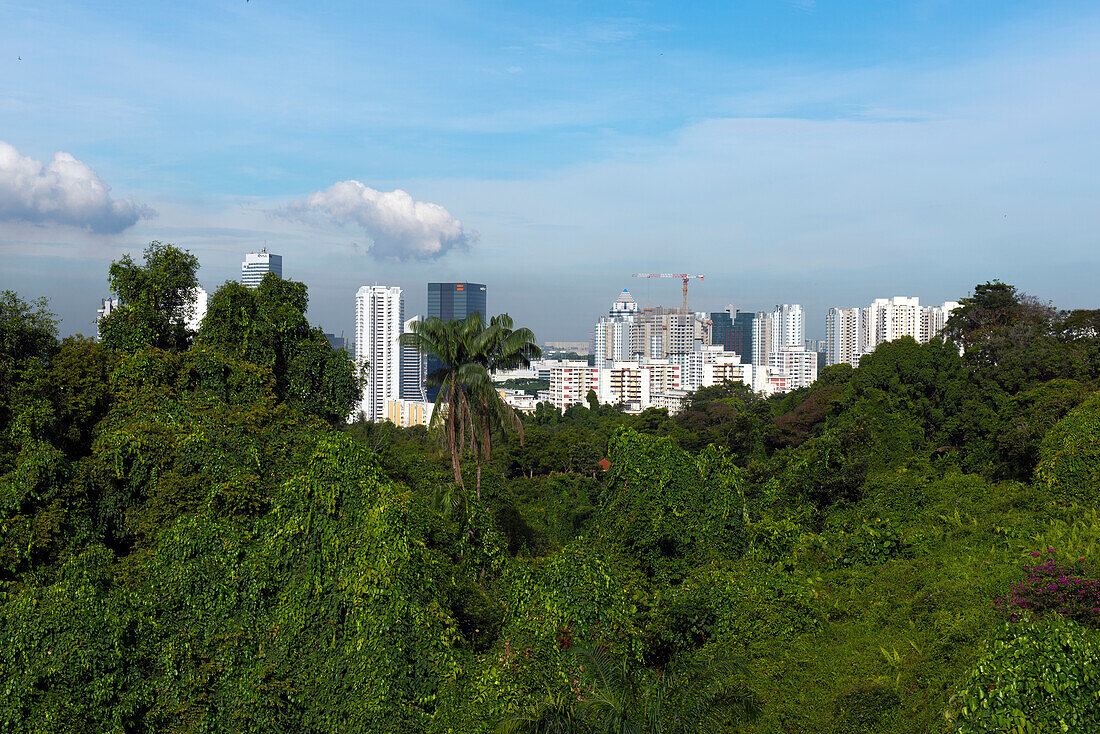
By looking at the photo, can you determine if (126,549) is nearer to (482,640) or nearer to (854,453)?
(482,640)

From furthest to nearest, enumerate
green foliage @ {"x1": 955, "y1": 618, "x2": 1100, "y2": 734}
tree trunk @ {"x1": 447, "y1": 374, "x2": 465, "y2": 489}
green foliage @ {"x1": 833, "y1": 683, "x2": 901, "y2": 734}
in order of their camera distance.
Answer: tree trunk @ {"x1": 447, "y1": 374, "x2": 465, "y2": 489} → green foliage @ {"x1": 833, "y1": 683, "x2": 901, "y2": 734} → green foliage @ {"x1": 955, "y1": 618, "x2": 1100, "y2": 734}

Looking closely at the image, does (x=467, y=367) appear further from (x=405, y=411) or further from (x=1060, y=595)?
(x=405, y=411)

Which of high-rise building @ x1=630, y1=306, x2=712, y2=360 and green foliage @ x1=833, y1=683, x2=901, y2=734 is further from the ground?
high-rise building @ x1=630, y1=306, x2=712, y2=360

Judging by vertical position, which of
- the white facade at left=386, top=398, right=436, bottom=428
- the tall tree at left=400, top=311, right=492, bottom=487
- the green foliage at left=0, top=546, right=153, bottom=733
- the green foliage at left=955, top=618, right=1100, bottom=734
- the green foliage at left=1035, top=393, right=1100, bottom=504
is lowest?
the white facade at left=386, top=398, right=436, bottom=428

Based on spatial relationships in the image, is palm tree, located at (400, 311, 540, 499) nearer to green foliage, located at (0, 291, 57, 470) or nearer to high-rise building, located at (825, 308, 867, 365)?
green foliage, located at (0, 291, 57, 470)

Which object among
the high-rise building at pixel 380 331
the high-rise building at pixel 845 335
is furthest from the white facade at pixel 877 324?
the high-rise building at pixel 380 331

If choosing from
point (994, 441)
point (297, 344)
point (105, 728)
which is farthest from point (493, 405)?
point (994, 441)

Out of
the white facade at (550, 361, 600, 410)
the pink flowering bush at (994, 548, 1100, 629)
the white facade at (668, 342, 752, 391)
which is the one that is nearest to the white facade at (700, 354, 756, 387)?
the white facade at (668, 342, 752, 391)
